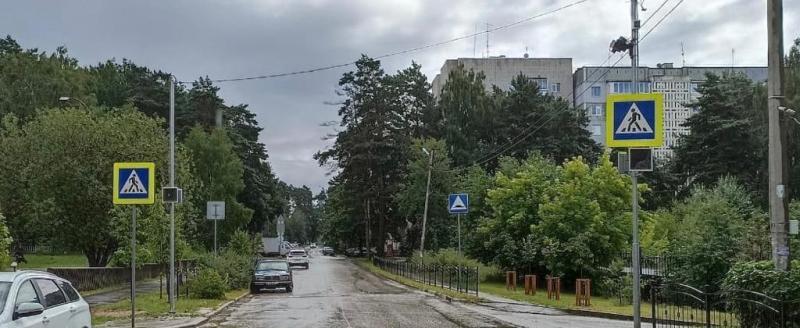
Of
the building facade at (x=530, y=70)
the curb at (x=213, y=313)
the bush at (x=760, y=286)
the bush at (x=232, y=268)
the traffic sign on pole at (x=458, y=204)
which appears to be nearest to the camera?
the bush at (x=760, y=286)

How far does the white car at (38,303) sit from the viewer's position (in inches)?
331

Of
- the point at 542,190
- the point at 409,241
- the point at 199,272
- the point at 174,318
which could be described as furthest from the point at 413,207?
the point at 174,318

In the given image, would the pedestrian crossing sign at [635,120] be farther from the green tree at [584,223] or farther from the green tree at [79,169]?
the green tree at [79,169]

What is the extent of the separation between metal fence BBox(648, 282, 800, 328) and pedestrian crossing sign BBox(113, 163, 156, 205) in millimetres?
10082

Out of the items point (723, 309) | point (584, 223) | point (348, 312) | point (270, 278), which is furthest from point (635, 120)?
point (270, 278)

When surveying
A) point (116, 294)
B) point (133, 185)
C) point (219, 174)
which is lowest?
point (116, 294)

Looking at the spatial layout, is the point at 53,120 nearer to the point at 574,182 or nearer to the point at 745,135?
the point at 574,182

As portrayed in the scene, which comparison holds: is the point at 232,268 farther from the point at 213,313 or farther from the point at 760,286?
the point at 760,286

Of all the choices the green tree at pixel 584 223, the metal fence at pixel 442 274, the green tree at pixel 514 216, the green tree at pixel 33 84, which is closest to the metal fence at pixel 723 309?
the metal fence at pixel 442 274

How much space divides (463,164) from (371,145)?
8.63 metres

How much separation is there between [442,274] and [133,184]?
62.9ft

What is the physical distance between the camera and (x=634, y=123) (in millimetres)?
10578

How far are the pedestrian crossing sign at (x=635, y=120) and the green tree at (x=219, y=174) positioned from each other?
5194 centimetres

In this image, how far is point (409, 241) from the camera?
2758 inches
